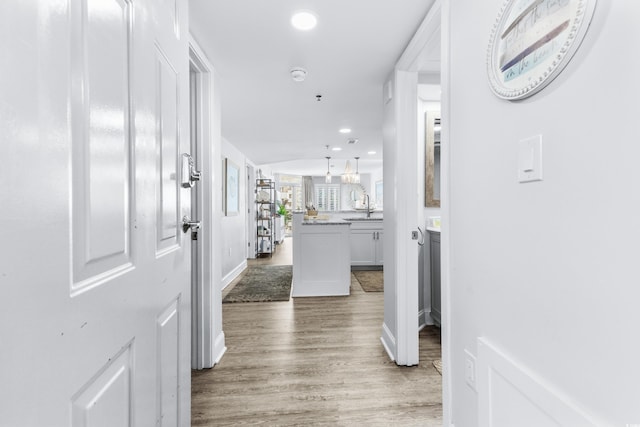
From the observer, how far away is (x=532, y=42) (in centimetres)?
82

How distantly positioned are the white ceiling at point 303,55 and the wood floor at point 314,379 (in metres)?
2.15

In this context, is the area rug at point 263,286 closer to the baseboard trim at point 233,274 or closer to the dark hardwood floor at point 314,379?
the baseboard trim at point 233,274

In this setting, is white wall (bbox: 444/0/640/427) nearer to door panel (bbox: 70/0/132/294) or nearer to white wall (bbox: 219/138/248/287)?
door panel (bbox: 70/0/132/294)

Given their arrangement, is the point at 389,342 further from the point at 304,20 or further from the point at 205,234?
the point at 304,20

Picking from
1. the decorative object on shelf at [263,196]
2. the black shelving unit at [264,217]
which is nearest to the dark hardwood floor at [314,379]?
the black shelving unit at [264,217]

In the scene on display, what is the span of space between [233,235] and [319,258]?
186cm

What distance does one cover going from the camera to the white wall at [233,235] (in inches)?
177

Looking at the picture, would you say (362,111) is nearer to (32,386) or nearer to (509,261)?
(509,261)

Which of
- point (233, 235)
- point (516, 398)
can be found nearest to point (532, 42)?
point (516, 398)

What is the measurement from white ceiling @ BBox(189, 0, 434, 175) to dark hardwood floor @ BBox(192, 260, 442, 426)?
2.15m

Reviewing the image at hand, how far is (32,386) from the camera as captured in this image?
444 mm

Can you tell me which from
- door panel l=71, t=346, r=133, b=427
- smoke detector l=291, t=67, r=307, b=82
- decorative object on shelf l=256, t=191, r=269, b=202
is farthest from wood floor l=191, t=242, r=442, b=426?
Answer: decorative object on shelf l=256, t=191, r=269, b=202

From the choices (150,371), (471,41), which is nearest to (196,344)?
(150,371)

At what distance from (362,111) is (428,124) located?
81cm
